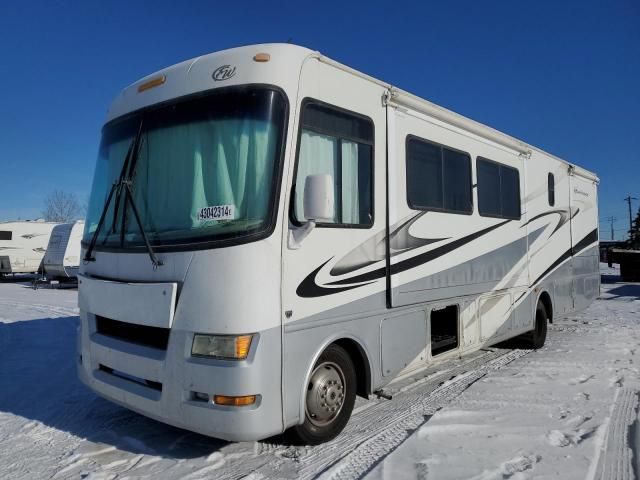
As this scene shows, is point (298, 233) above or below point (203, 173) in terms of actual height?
below

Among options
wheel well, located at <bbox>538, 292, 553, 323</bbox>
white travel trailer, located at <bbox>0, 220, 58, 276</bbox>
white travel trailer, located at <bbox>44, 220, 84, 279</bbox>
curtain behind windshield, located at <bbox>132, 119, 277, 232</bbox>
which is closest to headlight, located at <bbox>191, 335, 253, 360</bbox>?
curtain behind windshield, located at <bbox>132, 119, 277, 232</bbox>

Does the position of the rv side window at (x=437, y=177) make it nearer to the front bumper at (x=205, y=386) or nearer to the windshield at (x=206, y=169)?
the windshield at (x=206, y=169)

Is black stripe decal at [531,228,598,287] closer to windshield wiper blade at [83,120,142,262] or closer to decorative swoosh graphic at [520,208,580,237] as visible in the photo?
decorative swoosh graphic at [520,208,580,237]

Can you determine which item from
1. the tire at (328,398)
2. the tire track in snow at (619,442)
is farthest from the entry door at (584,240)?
the tire at (328,398)

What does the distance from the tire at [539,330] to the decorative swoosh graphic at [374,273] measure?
2359mm

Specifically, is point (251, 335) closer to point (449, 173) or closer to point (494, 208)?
point (449, 173)

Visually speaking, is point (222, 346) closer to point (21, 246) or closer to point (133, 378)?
point (133, 378)

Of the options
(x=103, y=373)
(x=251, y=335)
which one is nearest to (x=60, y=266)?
(x=103, y=373)

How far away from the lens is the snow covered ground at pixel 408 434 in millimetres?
3588

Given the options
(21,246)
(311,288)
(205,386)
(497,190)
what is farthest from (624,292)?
(21,246)

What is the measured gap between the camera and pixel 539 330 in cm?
781

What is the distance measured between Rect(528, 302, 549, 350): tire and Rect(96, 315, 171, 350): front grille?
5.74 meters

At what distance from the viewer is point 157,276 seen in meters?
3.78

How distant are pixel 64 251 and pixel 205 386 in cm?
1831
